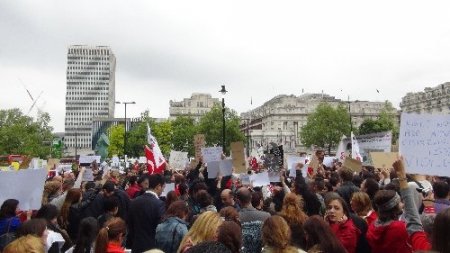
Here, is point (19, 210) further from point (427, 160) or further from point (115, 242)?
point (427, 160)

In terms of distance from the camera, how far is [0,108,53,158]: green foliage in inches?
3671

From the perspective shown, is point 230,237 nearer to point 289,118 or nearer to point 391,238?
point 391,238

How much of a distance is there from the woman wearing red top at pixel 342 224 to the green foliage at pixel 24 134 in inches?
3417

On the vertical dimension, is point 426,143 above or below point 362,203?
above

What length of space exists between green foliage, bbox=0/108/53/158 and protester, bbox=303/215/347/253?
8773cm

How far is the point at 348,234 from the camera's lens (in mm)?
5965

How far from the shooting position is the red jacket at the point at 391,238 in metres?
5.31

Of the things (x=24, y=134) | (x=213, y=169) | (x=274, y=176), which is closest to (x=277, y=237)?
(x=274, y=176)

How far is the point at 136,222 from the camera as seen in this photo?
847 centimetres

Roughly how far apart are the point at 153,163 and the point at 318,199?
7904mm

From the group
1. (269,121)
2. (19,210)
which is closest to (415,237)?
(19,210)

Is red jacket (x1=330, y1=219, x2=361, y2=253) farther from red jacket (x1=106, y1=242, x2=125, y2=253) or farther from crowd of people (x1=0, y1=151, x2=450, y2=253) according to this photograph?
red jacket (x1=106, y1=242, x2=125, y2=253)

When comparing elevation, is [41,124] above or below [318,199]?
above

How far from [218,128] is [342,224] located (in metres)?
115
